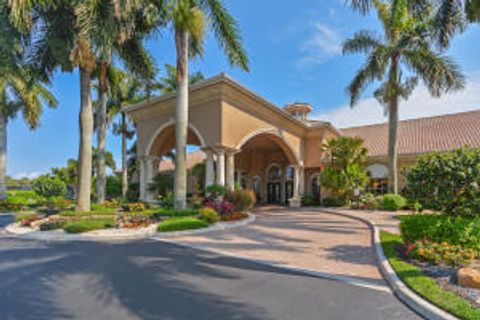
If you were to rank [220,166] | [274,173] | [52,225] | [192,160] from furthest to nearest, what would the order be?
[192,160]
[274,173]
[220,166]
[52,225]

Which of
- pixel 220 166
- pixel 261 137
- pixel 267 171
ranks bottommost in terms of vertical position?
pixel 267 171

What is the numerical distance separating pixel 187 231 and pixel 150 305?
6.39 meters

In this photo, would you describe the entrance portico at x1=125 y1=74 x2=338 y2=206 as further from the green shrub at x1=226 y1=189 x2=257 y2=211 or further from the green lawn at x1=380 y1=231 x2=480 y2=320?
the green lawn at x1=380 y1=231 x2=480 y2=320

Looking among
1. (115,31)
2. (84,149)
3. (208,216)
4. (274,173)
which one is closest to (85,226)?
(208,216)

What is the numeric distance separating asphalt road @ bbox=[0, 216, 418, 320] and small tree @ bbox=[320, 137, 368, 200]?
15.7 m

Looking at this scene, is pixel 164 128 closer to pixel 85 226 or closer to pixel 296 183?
pixel 85 226

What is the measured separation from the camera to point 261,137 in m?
21.8

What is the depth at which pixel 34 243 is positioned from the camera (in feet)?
29.2

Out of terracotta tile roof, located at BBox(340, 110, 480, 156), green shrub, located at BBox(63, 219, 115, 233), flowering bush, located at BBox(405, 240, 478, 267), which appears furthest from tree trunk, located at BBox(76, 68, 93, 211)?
terracotta tile roof, located at BBox(340, 110, 480, 156)

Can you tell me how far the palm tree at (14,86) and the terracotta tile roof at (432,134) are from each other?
27361mm

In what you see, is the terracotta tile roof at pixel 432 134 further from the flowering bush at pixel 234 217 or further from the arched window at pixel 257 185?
the flowering bush at pixel 234 217

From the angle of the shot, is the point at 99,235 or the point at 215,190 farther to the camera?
the point at 215,190

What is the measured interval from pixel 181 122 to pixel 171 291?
401 inches

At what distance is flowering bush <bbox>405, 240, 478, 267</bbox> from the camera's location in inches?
228
